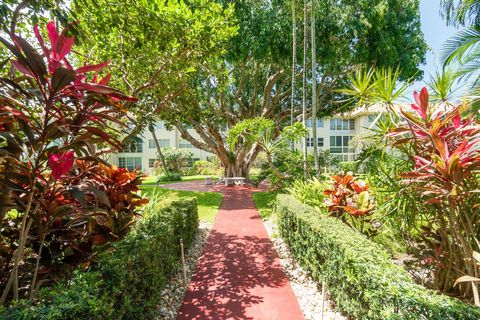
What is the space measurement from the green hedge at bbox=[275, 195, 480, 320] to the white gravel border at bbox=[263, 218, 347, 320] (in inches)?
8.0

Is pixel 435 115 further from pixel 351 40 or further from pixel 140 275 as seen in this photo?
pixel 351 40

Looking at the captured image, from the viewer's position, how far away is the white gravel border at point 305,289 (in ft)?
11.1

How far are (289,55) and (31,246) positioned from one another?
1061 cm

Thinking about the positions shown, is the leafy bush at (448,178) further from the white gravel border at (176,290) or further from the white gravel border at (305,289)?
the white gravel border at (176,290)

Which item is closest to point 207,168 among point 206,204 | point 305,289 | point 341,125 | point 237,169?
point 237,169

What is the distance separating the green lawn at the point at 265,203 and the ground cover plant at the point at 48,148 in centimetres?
647

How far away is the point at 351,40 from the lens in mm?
11398

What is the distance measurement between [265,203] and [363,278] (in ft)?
28.3

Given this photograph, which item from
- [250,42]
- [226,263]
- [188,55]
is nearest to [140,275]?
[226,263]

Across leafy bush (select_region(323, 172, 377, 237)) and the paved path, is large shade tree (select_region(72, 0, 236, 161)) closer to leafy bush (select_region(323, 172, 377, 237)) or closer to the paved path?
the paved path

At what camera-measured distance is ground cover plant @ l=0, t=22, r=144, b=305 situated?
5.46 feet

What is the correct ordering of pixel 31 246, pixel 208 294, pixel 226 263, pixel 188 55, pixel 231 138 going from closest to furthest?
pixel 31 246, pixel 208 294, pixel 226 263, pixel 188 55, pixel 231 138

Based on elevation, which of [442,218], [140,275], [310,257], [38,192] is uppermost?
[38,192]

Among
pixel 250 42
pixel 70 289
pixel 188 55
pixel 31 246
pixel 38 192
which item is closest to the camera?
pixel 70 289
